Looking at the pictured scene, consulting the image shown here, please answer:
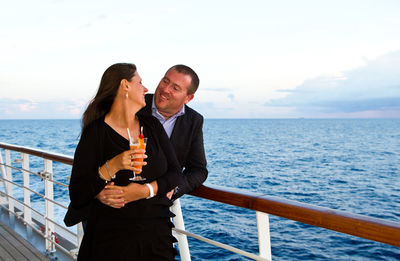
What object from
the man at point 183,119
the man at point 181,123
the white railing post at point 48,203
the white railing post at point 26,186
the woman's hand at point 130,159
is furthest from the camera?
the white railing post at point 26,186

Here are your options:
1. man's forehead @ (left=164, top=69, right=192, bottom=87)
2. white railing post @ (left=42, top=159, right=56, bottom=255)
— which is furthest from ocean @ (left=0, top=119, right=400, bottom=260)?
white railing post @ (left=42, top=159, right=56, bottom=255)

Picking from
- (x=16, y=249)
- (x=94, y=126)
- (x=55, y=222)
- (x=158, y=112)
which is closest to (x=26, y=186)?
(x=16, y=249)

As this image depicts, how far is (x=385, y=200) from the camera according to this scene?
17734mm

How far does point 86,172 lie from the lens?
4.28 ft

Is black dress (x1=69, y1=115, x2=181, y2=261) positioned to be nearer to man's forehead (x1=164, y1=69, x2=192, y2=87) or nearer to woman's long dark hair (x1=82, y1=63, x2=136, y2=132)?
woman's long dark hair (x1=82, y1=63, x2=136, y2=132)

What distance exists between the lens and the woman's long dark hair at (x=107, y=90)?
4.45ft

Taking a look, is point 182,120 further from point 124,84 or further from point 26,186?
point 26,186

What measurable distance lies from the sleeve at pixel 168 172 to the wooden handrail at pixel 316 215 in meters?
0.16

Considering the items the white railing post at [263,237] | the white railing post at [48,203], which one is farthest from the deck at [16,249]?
the white railing post at [263,237]

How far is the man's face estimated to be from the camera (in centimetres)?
183

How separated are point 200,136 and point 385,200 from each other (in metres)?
18.9

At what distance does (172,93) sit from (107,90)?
0.53 metres

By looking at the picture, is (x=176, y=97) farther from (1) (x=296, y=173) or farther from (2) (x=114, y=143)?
(1) (x=296, y=173)

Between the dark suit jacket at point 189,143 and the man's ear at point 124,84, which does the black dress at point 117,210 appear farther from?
the dark suit jacket at point 189,143
